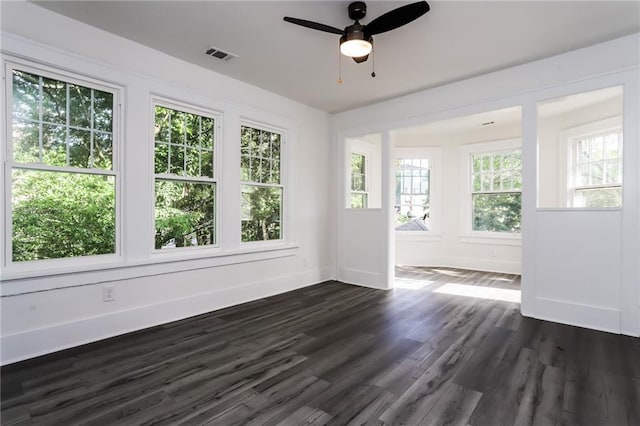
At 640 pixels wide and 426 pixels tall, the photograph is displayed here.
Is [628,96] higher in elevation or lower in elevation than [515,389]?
higher

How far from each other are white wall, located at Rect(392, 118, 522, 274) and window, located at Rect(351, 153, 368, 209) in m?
0.97

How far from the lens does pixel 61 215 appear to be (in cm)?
287

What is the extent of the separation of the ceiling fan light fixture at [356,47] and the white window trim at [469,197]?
460 cm

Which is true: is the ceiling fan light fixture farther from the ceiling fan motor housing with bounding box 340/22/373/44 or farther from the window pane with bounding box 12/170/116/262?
the window pane with bounding box 12/170/116/262

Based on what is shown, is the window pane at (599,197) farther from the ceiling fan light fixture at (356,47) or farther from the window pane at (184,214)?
the window pane at (184,214)

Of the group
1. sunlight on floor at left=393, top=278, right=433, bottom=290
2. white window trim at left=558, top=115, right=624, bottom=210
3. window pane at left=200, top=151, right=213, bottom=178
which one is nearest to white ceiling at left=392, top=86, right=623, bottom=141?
white window trim at left=558, top=115, right=624, bottom=210

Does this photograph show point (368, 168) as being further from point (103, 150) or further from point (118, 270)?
point (118, 270)

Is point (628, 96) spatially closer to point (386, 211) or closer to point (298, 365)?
point (386, 211)

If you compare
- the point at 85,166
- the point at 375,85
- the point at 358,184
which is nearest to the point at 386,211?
the point at 358,184

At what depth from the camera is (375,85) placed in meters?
4.30

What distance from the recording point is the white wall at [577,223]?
314 cm

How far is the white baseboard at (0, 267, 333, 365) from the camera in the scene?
2570 mm

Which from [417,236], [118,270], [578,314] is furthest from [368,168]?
[118,270]

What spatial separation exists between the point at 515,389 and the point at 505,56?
331 cm
